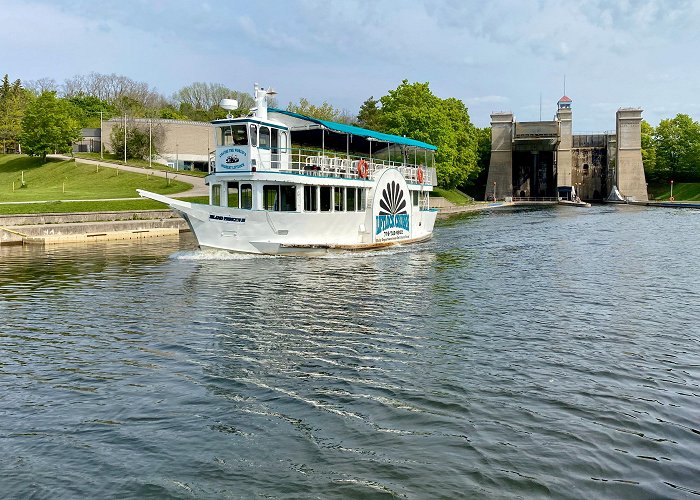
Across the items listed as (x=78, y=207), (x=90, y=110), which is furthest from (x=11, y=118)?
(x=78, y=207)

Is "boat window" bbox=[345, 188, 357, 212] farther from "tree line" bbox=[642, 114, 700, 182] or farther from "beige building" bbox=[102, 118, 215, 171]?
"tree line" bbox=[642, 114, 700, 182]

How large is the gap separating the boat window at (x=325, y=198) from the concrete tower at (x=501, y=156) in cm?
9202

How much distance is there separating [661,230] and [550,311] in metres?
34.8

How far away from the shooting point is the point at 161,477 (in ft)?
25.9

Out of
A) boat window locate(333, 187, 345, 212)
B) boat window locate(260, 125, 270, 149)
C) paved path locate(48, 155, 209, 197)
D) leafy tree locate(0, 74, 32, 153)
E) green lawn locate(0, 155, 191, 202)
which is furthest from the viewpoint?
leafy tree locate(0, 74, 32, 153)

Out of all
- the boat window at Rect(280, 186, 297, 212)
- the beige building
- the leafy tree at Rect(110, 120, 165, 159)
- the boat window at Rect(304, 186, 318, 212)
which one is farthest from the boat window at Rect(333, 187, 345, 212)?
the beige building

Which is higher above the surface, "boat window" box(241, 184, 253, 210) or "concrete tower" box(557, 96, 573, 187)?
"concrete tower" box(557, 96, 573, 187)

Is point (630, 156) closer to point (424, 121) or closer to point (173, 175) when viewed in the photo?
point (424, 121)

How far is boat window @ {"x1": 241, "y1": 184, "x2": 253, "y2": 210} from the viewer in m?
29.8

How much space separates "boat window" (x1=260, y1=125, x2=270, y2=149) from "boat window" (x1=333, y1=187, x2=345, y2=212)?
18.1 ft

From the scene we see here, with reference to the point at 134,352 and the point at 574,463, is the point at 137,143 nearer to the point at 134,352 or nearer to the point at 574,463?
the point at 134,352

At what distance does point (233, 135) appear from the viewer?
29.3m

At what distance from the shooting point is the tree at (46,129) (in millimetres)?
84688

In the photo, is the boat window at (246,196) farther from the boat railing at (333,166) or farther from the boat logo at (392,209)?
the boat logo at (392,209)
